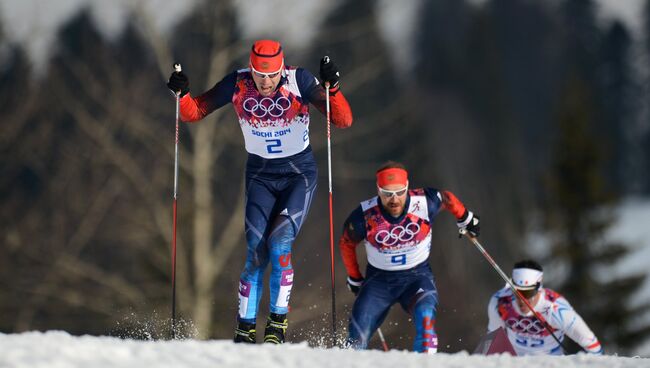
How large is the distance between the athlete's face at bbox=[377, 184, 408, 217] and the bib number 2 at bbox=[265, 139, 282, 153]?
1146 millimetres

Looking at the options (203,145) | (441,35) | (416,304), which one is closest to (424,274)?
(416,304)

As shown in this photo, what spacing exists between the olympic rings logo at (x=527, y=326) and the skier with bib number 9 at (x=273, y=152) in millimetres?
3269

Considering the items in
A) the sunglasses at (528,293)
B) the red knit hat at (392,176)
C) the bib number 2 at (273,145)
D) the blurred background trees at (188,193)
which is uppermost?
the bib number 2 at (273,145)

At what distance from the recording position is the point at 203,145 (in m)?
17.8

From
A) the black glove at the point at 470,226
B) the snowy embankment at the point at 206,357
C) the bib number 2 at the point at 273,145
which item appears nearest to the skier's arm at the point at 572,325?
the black glove at the point at 470,226

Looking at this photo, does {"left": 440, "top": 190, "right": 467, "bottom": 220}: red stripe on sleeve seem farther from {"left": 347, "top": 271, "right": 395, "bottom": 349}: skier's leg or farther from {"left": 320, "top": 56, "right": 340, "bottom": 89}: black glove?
{"left": 320, "top": 56, "right": 340, "bottom": 89}: black glove

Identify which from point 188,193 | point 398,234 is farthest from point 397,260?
point 188,193

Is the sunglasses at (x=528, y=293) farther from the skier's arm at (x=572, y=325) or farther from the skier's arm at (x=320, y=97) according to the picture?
the skier's arm at (x=320, y=97)

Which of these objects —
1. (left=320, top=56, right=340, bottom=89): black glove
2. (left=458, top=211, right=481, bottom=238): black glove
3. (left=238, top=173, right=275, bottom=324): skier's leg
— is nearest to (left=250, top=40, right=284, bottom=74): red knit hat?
Result: (left=320, top=56, right=340, bottom=89): black glove

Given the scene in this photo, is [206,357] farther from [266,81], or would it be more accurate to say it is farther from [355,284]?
[355,284]

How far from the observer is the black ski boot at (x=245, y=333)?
7.84 meters

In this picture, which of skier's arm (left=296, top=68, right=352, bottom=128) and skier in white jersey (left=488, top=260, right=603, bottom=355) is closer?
skier's arm (left=296, top=68, right=352, bottom=128)

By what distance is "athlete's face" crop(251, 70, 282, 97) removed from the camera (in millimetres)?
7605

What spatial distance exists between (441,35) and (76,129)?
46916 millimetres
